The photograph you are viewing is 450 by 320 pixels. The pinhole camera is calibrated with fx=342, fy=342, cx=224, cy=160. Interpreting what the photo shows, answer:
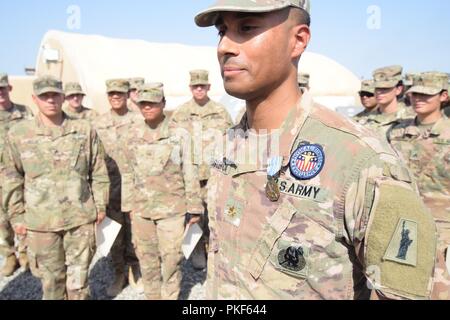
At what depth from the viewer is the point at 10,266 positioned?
4.56 metres

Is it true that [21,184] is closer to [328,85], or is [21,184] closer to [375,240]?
[375,240]

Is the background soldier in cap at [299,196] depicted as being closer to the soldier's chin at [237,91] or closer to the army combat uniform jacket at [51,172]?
the soldier's chin at [237,91]

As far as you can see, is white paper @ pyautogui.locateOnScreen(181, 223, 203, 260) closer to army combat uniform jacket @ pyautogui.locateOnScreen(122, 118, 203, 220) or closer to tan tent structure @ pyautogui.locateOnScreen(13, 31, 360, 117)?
army combat uniform jacket @ pyautogui.locateOnScreen(122, 118, 203, 220)

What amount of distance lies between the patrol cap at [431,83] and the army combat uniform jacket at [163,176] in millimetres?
2563

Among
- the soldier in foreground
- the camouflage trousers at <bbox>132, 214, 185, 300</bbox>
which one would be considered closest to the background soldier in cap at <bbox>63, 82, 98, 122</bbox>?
the camouflage trousers at <bbox>132, 214, 185, 300</bbox>

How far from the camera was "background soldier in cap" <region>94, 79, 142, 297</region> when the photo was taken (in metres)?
4.29

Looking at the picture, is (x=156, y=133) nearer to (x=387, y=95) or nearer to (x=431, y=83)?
(x=431, y=83)

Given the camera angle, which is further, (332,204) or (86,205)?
(86,205)

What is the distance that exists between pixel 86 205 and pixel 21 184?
72 centimetres

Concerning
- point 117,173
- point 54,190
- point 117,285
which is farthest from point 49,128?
point 117,285

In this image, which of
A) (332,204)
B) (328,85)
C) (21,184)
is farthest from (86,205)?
(328,85)

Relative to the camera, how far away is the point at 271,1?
1.10 metres

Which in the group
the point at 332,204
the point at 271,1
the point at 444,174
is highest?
the point at 271,1
